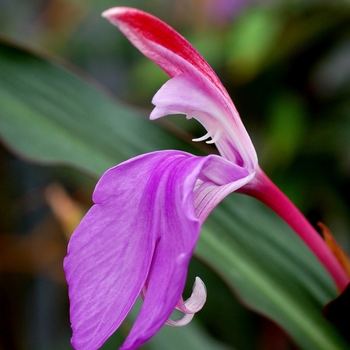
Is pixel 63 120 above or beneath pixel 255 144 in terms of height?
above

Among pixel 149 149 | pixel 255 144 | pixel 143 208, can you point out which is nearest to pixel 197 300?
pixel 143 208

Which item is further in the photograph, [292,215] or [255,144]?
[255,144]

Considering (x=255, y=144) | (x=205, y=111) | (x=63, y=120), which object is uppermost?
(x=205, y=111)

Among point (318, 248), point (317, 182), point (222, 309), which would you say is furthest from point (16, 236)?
point (318, 248)

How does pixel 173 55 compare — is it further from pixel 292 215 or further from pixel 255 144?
pixel 255 144

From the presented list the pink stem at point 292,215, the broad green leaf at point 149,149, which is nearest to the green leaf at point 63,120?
the broad green leaf at point 149,149

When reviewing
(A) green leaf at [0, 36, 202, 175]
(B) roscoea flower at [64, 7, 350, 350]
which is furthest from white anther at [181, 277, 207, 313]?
(A) green leaf at [0, 36, 202, 175]

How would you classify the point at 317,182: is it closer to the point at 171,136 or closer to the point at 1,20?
the point at 171,136

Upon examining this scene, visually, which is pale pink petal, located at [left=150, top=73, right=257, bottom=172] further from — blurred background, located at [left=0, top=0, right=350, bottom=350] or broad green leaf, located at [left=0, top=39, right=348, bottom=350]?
blurred background, located at [left=0, top=0, right=350, bottom=350]
